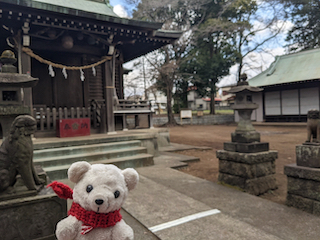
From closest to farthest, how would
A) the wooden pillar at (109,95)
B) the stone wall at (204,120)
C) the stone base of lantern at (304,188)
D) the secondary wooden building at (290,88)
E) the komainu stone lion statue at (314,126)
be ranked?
1. the stone base of lantern at (304,188)
2. the komainu stone lion statue at (314,126)
3. the wooden pillar at (109,95)
4. the secondary wooden building at (290,88)
5. the stone wall at (204,120)

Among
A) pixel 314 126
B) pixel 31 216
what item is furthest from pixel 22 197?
pixel 314 126

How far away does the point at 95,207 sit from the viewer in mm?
1377

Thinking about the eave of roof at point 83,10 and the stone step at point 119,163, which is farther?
→ the eave of roof at point 83,10

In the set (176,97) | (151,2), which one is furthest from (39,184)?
(176,97)

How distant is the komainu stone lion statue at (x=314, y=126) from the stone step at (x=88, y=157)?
416 centimetres

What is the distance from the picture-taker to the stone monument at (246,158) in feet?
15.6

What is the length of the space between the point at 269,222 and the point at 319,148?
4.84 ft

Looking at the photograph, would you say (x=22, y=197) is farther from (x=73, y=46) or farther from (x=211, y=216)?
(x=73, y=46)

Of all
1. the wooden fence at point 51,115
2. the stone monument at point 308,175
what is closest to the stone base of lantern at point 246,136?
the stone monument at point 308,175

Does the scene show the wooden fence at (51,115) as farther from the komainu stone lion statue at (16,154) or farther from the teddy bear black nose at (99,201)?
the teddy bear black nose at (99,201)

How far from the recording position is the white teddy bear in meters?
1.40

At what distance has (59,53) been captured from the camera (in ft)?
29.5

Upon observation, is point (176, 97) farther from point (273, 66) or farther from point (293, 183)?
point (293, 183)

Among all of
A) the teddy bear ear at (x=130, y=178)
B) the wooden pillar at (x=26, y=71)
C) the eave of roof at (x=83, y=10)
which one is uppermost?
the eave of roof at (x=83, y=10)
